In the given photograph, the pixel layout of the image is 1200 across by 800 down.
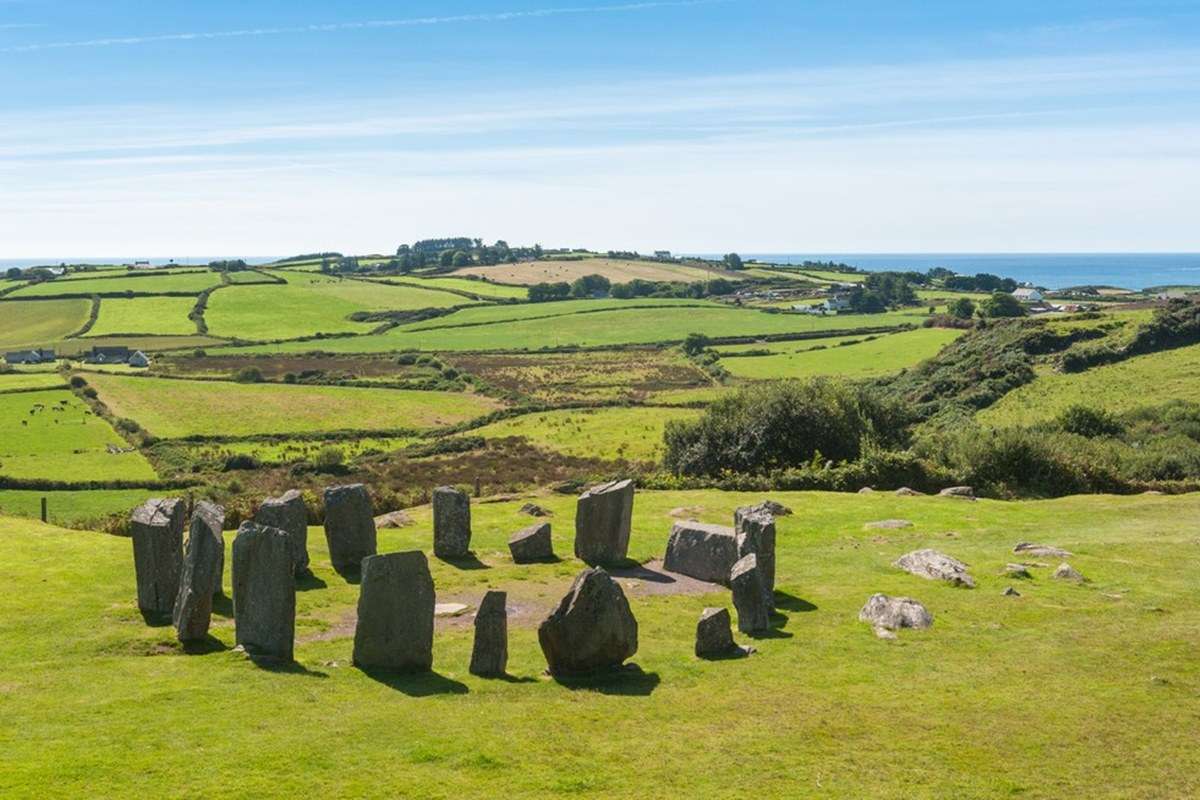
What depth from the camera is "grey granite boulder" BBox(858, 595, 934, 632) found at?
24969 millimetres

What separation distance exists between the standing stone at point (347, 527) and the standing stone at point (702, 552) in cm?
872

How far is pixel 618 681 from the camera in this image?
2155 cm

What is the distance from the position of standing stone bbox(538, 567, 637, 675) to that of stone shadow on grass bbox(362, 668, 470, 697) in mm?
1972

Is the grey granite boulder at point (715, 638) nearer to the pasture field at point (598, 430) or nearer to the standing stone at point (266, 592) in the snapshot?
the standing stone at point (266, 592)

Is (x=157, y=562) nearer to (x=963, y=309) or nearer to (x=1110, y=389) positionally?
(x=1110, y=389)

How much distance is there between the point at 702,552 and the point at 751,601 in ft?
21.4

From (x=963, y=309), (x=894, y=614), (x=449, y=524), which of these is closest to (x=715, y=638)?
(x=894, y=614)

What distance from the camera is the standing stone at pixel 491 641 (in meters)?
21.9

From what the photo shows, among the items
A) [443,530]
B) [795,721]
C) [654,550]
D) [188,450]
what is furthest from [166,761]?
[188,450]

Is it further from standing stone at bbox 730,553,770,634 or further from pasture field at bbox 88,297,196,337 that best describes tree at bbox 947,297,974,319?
standing stone at bbox 730,553,770,634

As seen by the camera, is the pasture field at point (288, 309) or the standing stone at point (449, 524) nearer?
the standing stone at point (449, 524)

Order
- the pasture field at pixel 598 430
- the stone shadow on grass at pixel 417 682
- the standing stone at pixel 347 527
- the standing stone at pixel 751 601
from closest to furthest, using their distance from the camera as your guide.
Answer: the stone shadow on grass at pixel 417 682 → the standing stone at pixel 751 601 → the standing stone at pixel 347 527 → the pasture field at pixel 598 430

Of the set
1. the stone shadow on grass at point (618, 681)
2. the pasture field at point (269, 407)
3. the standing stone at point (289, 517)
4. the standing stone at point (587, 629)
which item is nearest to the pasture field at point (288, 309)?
the pasture field at point (269, 407)

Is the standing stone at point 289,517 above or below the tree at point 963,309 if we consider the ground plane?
below
